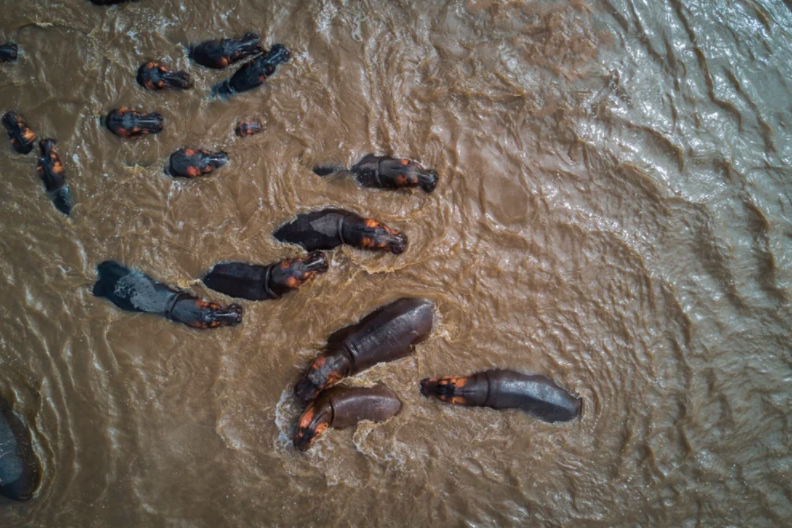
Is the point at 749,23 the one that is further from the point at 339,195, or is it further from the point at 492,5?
the point at 339,195

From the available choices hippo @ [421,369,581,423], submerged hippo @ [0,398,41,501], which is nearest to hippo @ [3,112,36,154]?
submerged hippo @ [0,398,41,501]

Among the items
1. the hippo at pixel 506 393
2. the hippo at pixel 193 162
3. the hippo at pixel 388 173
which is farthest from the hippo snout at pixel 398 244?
the hippo at pixel 193 162

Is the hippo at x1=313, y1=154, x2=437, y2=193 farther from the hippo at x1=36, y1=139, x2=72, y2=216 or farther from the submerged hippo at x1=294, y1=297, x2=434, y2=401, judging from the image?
the hippo at x1=36, y1=139, x2=72, y2=216

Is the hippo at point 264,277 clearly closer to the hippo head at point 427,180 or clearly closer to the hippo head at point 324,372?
the hippo head at point 324,372

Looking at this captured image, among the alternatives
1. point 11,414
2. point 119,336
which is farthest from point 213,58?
point 11,414

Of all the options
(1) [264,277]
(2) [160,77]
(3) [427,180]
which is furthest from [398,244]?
(2) [160,77]
